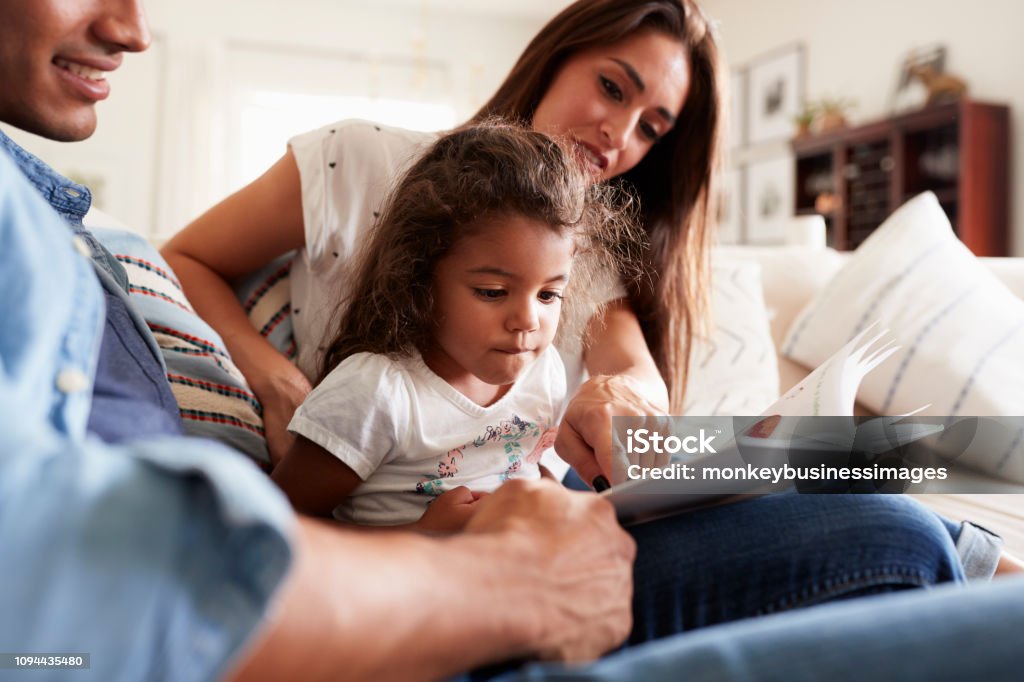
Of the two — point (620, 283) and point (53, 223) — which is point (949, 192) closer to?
point (620, 283)

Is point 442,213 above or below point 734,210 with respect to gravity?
below

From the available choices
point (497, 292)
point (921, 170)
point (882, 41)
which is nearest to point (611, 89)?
point (497, 292)

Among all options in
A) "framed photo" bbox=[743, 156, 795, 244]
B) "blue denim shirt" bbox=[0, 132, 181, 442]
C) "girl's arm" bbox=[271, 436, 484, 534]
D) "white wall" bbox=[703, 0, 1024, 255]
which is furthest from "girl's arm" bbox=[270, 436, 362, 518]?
"framed photo" bbox=[743, 156, 795, 244]

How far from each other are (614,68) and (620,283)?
1.20ft

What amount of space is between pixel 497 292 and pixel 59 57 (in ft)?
1.67

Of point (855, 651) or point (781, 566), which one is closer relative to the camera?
point (855, 651)

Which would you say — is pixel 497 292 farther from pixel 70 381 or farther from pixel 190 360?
pixel 70 381

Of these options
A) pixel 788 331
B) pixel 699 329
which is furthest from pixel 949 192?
pixel 699 329

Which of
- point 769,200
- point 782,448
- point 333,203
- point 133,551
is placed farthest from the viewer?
point 769,200

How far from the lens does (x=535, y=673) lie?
49 cm

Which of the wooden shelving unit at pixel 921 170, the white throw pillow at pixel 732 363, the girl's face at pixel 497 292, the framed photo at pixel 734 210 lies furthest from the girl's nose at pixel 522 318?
the framed photo at pixel 734 210

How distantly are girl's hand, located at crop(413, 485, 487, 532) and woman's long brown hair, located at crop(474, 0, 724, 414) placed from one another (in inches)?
25.6

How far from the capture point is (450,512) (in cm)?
88

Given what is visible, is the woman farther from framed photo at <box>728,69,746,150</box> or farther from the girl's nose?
framed photo at <box>728,69,746,150</box>
